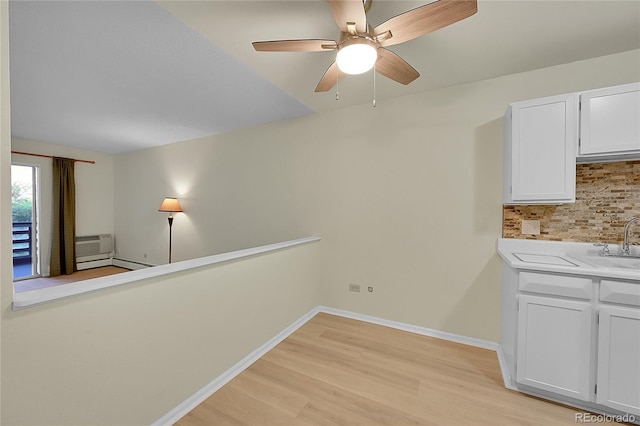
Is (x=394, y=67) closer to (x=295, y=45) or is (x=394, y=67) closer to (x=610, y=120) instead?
(x=295, y=45)

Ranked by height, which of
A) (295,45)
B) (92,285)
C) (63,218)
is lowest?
(92,285)

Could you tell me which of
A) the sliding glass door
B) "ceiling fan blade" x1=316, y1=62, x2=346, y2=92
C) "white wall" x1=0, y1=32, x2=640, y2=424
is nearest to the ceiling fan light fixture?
"ceiling fan blade" x1=316, y1=62, x2=346, y2=92

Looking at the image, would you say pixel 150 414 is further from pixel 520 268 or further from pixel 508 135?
pixel 508 135

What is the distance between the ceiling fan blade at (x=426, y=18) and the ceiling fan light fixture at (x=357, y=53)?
9 cm

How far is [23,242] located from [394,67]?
7.22 metres

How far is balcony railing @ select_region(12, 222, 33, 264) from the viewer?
15.3 feet

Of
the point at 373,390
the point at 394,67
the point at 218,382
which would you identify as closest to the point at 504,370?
Answer: the point at 373,390

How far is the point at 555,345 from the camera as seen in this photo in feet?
5.15

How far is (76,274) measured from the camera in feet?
15.6

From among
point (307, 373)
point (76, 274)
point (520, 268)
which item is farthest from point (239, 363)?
point (76, 274)

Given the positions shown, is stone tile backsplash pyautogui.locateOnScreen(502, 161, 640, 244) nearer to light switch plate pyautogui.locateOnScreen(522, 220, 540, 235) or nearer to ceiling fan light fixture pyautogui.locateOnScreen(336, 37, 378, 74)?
light switch plate pyautogui.locateOnScreen(522, 220, 540, 235)

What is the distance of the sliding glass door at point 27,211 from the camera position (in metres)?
4.41

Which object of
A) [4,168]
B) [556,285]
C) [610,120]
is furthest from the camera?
[610,120]

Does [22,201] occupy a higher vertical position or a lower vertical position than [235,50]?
lower
